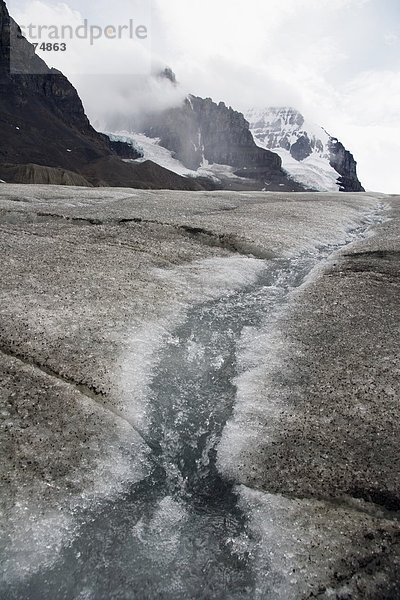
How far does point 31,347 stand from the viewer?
1764 cm

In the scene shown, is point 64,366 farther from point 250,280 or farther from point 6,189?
point 6,189

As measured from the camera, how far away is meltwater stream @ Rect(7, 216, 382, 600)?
1023cm

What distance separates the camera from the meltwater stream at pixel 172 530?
33.6 feet

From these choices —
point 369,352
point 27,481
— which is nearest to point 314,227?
point 369,352

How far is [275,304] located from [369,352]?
7.67m

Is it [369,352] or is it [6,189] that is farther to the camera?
[6,189]

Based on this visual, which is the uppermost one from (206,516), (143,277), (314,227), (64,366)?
(314,227)

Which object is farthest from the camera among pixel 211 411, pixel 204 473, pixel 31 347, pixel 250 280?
pixel 250 280

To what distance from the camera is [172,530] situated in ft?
38.1

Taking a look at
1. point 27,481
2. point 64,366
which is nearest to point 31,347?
point 64,366

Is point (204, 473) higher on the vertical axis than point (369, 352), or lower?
lower

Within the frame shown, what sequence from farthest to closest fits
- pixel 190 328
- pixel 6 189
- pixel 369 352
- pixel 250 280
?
1. pixel 6 189
2. pixel 250 280
3. pixel 190 328
4. pixel 369 352

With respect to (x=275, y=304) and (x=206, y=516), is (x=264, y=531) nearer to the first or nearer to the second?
(x=206, y=516)

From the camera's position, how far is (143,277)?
88.9ft
